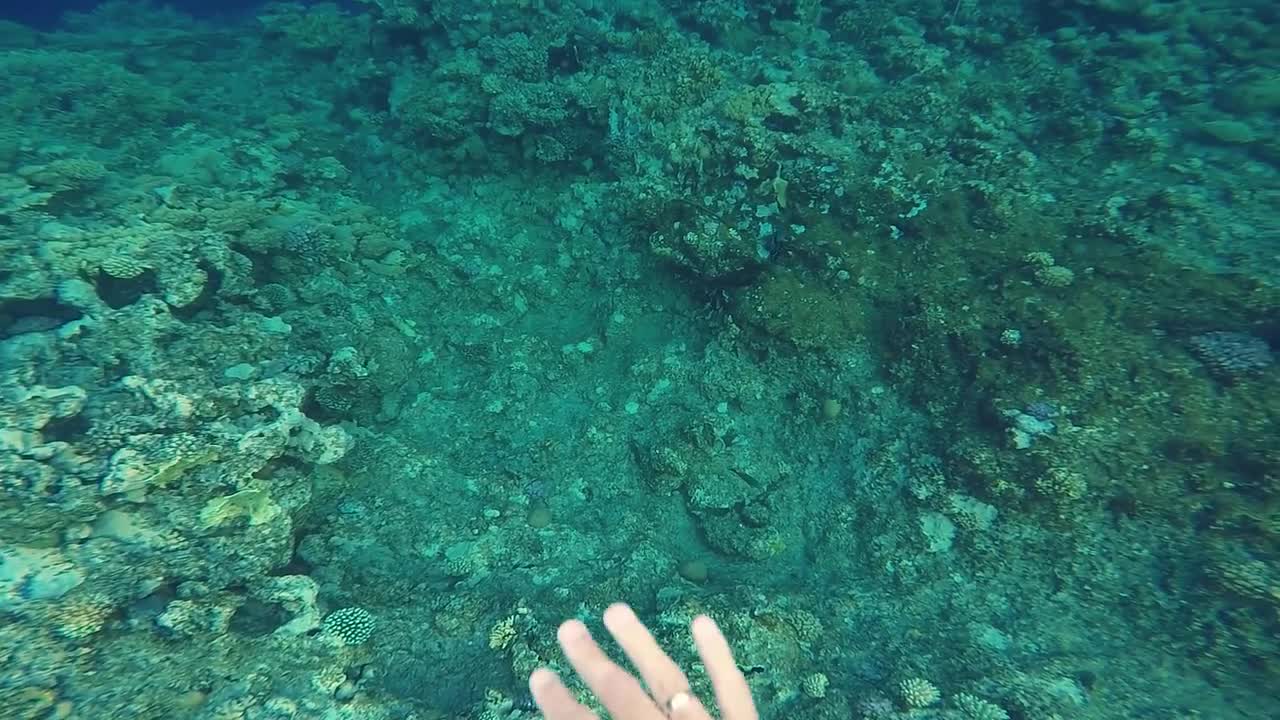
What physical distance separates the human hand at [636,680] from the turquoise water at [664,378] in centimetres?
197

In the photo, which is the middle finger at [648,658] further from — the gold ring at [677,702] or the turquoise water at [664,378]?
the turquoise water at [664,378]

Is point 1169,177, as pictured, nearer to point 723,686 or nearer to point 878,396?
point 878,396

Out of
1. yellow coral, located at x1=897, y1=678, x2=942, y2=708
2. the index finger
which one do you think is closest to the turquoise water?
yellow coral, located at x1=897, y1=678, x2=942, y2=708

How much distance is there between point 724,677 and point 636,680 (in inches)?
9.8

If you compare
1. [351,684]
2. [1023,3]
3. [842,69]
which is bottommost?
[351,684]

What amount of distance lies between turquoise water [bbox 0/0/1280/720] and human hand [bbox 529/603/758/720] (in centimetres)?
197

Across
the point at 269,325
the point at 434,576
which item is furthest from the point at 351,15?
the point at 434,576

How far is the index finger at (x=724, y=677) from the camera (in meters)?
1.60

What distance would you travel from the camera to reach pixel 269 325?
15.0ft

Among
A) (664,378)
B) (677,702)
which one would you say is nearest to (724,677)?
(677,702)

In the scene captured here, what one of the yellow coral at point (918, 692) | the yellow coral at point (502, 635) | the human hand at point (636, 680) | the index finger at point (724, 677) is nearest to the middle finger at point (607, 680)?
the human hand at point (636, 680)

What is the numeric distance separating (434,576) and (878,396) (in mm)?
3431

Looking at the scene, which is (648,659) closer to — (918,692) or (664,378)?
(918,692)

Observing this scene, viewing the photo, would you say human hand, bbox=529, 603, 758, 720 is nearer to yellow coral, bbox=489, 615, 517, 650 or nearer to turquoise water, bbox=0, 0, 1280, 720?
turquoise water, bbox=0, 0, 1280, 720
